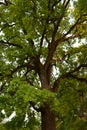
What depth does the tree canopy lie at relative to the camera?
44.5ft

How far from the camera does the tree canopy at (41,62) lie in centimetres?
1357

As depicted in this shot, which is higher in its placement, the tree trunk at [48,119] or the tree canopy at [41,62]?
the tree canopy at [41,62]

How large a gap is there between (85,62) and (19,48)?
3.64 m

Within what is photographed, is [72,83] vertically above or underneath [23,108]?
above

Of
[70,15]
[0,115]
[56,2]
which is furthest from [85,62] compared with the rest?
[0,115]

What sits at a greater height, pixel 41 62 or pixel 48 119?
pixel 41 62

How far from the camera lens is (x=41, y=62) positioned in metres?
17.1

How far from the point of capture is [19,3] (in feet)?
48.3

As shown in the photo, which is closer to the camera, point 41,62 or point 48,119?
point 48,119

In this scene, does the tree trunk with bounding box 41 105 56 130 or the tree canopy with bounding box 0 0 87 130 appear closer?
the tree canopy with bounding box 0 0 87 130

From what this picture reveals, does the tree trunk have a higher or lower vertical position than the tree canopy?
lower

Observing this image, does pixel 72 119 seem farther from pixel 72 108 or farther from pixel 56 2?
pixel 56 2

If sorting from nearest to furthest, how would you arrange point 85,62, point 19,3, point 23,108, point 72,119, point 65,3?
1. point 23,108
2. point 19,3
3. point 65,3
4. point 85,62
5. point 72,119

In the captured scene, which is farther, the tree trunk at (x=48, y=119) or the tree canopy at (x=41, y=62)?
the tree trunk at (x=48, y=119)
